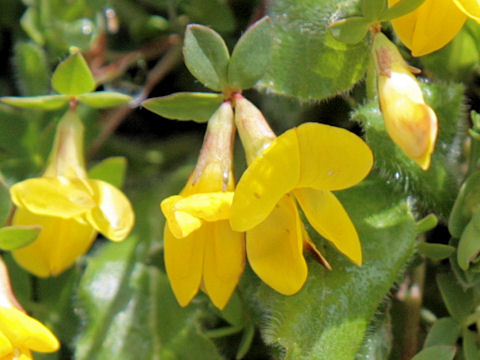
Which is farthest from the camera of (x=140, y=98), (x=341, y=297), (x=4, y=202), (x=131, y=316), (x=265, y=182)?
(x=140, y=98)

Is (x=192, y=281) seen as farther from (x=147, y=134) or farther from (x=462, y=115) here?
(x=147, y=134)

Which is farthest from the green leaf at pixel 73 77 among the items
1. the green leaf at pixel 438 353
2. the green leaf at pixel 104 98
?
the green leaf at pixel 438 353

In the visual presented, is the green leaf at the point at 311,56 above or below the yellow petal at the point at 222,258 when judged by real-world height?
above

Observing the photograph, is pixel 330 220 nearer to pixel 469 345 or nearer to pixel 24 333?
pixel 469 345

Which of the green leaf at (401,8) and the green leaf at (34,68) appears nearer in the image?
the green leaf at (401,8)

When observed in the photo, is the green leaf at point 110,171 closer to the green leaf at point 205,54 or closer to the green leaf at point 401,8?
the green leaf at point 205,54

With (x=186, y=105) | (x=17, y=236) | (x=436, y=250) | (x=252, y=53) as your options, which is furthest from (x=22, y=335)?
(x=436, y=250)

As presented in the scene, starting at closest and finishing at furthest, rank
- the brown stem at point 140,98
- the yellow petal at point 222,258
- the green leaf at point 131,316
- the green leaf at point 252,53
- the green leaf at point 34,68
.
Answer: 1. the yellow petal at point 222,258
2. the green leaf at point 252,53
3. the green leaf at point 131,316
4. the green leaf at point 34,68
5. the brown stem at point 140,98

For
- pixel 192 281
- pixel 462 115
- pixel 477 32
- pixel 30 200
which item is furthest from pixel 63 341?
pixel 477 32
